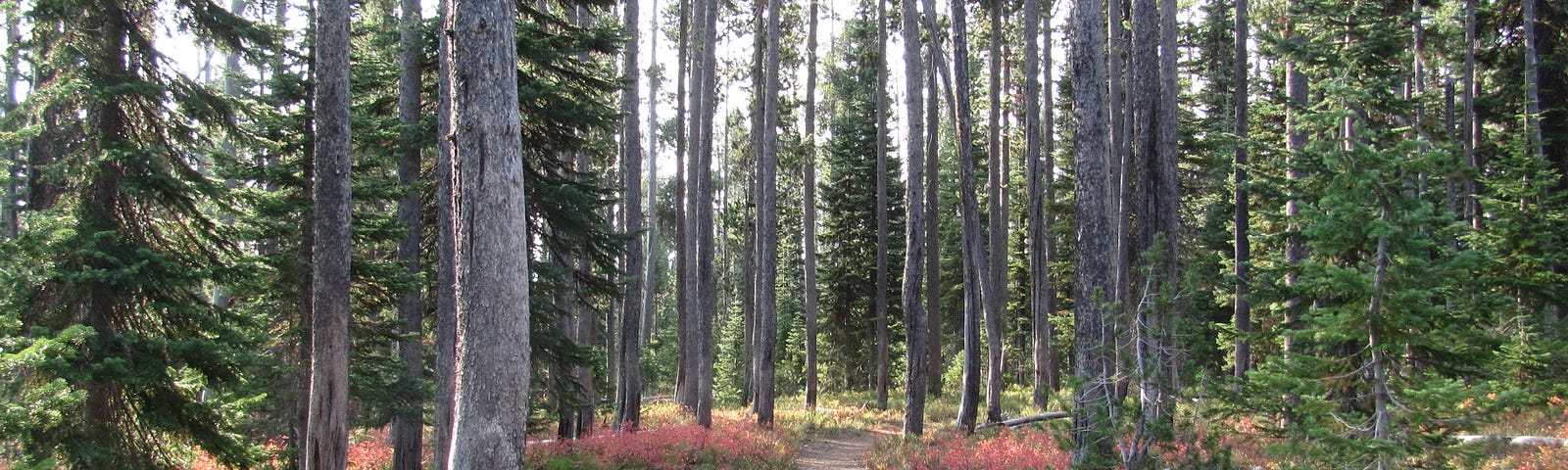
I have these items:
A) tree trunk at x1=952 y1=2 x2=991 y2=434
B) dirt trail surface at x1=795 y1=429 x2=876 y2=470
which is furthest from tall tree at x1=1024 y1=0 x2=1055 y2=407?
dirt trail surface at x1=795 y1=429 x2=876 y2=470

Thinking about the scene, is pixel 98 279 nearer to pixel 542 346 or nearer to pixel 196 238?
pixel 196 238

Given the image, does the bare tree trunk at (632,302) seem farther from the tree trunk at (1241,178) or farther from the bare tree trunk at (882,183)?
the tree trunk at (1241,178)

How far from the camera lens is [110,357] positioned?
346 inches

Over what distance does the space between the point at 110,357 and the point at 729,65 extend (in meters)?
16.1

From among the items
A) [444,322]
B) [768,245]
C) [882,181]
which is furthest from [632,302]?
[882,181]

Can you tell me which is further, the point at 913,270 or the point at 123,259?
the point at 913,270

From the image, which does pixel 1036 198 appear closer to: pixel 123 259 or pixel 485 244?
pixel 485 244

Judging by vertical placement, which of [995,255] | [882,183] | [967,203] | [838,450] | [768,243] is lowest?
[838,450]

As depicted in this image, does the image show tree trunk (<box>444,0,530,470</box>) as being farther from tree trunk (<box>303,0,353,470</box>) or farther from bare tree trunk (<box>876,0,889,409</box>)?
bare tree trunk (<box>876,0,889,409</box>)

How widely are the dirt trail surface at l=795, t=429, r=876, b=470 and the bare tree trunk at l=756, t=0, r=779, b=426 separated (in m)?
1.44

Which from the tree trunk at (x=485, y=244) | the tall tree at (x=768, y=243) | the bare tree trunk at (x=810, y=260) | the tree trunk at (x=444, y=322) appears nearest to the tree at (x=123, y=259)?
the tree trunk at (x=444, y=322)

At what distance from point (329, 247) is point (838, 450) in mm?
10330

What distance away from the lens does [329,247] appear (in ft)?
33.8

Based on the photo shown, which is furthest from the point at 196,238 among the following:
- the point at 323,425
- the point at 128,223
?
the point at 323,425
